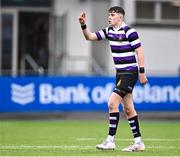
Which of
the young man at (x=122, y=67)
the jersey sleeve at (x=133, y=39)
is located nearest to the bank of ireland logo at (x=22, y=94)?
the young man at (x=122, y=67)

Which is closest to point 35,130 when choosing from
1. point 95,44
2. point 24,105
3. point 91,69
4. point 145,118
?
point 24,105

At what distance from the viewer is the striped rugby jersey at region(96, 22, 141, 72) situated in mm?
12211

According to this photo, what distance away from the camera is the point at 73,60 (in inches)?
1193

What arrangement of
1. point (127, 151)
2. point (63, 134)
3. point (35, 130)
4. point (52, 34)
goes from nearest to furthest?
point (127, 151), point (63, 134), point (35, 130), point (52, 34)

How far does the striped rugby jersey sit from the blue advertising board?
40.2ft

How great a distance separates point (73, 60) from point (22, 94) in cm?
618

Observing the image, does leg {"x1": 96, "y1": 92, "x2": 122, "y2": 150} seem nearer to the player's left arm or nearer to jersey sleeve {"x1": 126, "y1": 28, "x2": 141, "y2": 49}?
the player's left arm

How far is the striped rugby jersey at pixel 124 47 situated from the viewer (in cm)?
1221

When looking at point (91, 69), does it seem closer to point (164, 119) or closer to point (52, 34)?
point (52, 34)

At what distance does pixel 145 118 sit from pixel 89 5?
7188 mm

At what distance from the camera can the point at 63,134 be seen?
675 inches

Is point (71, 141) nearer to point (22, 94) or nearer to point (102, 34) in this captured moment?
point (102, 34)

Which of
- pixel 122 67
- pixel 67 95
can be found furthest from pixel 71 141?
pixel 67 95

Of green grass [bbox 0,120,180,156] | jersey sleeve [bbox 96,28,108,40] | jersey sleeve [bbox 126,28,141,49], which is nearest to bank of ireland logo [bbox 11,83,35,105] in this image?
green grass [bbox 0,120,180,156]
